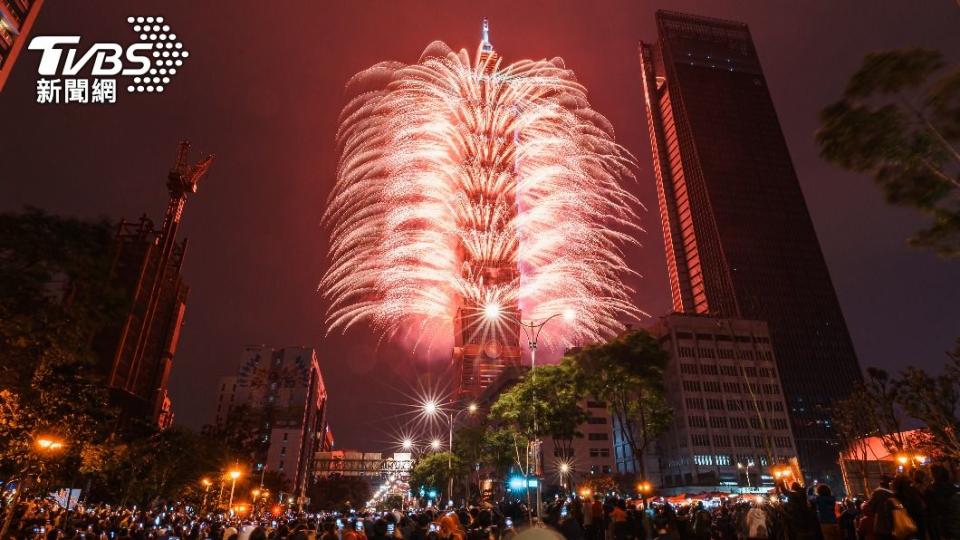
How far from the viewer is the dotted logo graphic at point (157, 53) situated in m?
22.3

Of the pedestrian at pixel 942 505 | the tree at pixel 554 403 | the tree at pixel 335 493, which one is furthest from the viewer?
the tree at pixel 335 493

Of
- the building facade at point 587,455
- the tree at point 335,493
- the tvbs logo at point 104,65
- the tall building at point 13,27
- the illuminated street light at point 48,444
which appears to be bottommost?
the tree at point 335,493

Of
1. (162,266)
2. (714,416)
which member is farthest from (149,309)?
(714,416)

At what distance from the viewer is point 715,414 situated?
313ft

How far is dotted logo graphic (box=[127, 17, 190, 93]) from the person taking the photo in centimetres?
2233

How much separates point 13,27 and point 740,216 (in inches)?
6308

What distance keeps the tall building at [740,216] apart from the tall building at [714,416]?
30.1 metres

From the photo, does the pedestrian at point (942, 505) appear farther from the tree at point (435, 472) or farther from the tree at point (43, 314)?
the tree at point (435, 472)

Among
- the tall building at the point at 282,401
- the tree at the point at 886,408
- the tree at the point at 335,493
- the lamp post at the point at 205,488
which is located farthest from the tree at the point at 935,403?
the tall building at the point at 282,401

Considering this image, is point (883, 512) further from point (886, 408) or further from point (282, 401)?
point (282, 401)

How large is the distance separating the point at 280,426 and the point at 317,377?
2929cm

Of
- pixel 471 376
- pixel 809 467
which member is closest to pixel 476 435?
pixel 809 467

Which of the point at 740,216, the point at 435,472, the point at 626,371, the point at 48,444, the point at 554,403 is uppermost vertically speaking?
the point at 740,216

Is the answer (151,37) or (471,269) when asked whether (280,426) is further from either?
(151,37)
